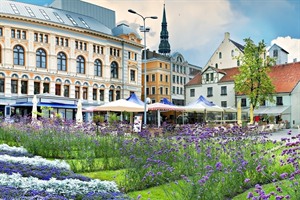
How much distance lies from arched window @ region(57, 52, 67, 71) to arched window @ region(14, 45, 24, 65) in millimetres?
5487

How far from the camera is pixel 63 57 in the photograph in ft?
169

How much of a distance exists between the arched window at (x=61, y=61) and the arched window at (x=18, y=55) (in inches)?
216

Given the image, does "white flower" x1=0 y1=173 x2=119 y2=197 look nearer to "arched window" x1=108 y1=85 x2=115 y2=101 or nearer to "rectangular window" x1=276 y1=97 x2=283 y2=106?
"rectangular window" x1=276 y1=97 x2=283 y2=106

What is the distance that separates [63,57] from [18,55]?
22.9 ft

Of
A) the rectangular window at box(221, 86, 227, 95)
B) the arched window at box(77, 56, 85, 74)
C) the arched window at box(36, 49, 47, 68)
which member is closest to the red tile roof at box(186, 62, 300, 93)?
the rectangular window at box(221, 86, 227, 95)

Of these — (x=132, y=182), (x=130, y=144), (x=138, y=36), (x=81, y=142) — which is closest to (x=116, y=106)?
(x=81, y=142)

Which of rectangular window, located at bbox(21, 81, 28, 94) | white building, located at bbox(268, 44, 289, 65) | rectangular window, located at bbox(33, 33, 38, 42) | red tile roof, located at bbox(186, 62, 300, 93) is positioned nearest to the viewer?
rectangular window, located at bbox(21, 81, 28, 94)

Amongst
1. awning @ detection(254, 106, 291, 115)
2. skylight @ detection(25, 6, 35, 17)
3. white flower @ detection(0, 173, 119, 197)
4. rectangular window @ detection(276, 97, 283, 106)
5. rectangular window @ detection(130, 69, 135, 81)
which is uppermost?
skylight @ detection(25, 6, 35, 17)

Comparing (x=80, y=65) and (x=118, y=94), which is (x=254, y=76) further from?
(x=80, y=65)

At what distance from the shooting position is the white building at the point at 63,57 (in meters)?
45.3

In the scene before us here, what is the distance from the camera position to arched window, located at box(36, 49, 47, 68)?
1912 inches

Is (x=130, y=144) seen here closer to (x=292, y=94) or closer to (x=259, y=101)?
(x=259, y=101)

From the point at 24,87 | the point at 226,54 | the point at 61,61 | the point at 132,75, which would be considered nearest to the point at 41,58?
the point at 61,61

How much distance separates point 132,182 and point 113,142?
3778 mm
